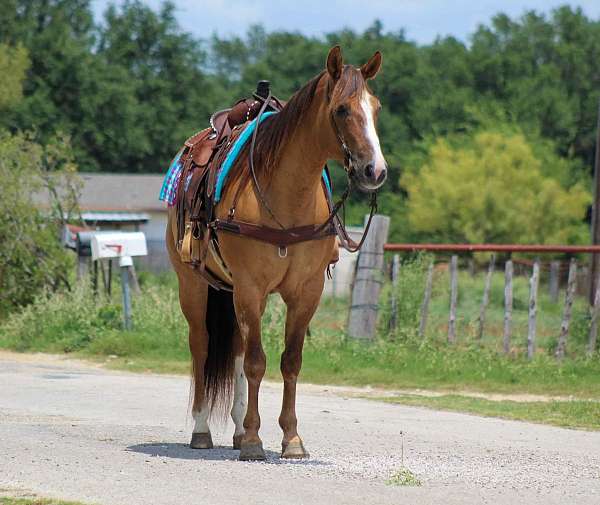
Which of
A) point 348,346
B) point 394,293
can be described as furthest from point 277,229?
point 394,293

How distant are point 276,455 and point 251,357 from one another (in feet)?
2.47

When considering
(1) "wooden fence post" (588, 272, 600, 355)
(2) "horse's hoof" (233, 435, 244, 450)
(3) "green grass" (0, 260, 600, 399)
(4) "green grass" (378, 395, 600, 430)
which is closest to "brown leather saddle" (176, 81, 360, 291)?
(2) "horse's hoof" (233, 435, 244, 450)

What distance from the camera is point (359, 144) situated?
7.31 m

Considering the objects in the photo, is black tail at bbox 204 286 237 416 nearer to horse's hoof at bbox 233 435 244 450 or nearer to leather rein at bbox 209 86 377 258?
horse's hoof at bbox 233 435 244 450

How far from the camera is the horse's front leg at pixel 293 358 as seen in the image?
8.20 m

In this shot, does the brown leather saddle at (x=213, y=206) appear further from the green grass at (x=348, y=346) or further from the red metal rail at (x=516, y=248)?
the red metal rail at (x=516, y=248)

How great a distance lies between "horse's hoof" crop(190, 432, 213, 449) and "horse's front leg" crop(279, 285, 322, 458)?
0.78 m

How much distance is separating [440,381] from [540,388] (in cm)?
117

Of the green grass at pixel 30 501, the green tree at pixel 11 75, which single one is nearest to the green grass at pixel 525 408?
the green grass at pixel 30 501

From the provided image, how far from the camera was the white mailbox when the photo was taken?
56.3 ft

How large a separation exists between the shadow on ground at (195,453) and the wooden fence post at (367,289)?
23.5 ft

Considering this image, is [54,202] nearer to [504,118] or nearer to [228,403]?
[228,403]

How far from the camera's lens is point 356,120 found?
24.2 feet

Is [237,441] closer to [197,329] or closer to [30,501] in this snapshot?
[197,329]
